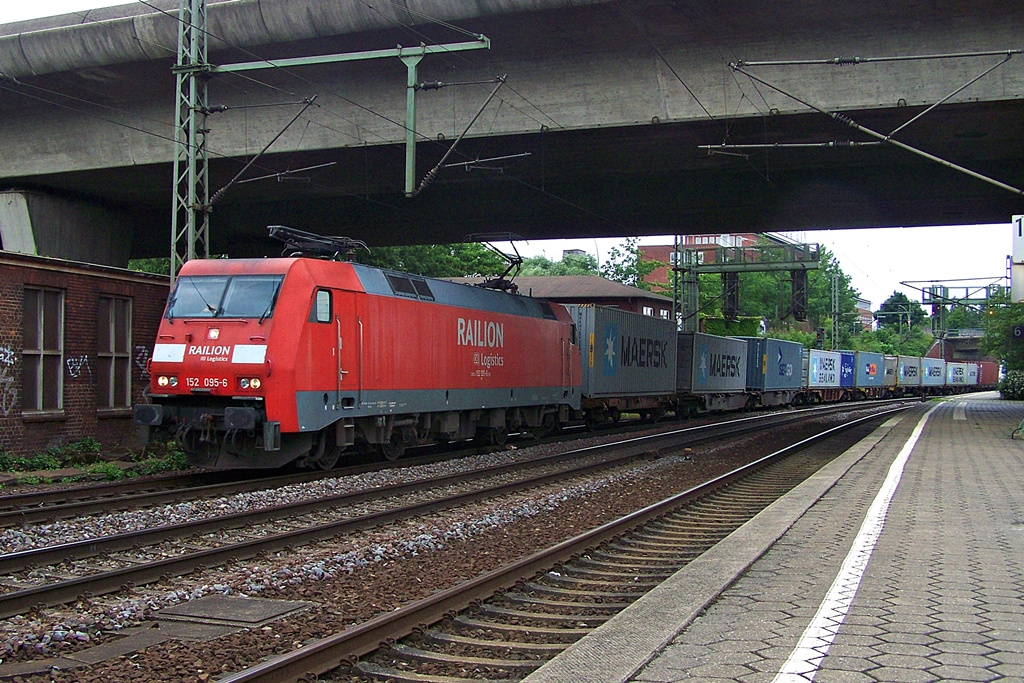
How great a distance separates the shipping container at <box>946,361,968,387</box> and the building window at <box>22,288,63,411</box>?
81.7 meters

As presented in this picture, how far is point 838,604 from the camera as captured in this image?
6250 millimetres

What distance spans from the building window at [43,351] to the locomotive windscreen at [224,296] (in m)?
3.36

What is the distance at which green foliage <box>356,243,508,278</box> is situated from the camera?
4717 centimetres

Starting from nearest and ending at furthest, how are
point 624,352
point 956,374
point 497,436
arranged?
point 497,436 < point 624,352 < point 956,374

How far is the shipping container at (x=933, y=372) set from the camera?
250ft

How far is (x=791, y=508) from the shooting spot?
10.5 meters

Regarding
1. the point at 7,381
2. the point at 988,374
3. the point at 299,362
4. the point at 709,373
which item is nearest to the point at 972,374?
the point at 988,374

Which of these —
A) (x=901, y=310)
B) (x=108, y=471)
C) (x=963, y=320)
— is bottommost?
(x=108, y=471)

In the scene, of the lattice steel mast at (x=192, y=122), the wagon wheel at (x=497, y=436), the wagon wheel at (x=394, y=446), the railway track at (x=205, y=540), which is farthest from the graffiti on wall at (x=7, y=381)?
the wagon wheel at (x=497, y=436)

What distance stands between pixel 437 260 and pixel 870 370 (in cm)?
2870

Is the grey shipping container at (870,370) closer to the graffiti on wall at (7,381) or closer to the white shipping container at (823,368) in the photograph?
the white shipping container at (823,368)

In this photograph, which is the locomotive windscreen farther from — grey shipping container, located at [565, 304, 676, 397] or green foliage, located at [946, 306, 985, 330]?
green foliage, located at [946, 306, 985, 330]

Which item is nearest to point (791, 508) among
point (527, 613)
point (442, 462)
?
point (527, 613)

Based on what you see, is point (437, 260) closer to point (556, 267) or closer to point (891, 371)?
point (891, 371)
